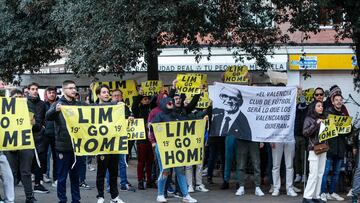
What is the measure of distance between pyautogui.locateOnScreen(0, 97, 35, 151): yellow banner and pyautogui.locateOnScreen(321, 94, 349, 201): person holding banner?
16.4ft

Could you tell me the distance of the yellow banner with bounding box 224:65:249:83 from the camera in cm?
1330

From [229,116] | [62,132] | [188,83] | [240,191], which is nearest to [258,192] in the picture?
[240,191]

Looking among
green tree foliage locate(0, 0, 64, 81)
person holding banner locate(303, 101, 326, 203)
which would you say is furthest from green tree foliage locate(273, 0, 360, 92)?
green tree foliage locate(0, 0, 64, 81)

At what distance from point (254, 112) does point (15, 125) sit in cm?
448

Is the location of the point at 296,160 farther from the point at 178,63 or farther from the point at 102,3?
the point at 178,63

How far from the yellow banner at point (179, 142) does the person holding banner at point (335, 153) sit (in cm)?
221

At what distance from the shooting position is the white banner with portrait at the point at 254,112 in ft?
36.6

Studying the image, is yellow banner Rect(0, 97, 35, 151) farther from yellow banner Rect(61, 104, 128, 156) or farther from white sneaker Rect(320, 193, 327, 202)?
white sneaker Rect(320, 193, 327, 202)

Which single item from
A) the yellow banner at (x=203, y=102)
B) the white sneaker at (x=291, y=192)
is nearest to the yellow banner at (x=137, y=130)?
the yellow banner at (x=203, y=102)

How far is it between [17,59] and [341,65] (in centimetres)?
1350

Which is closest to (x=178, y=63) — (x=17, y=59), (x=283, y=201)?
(x=17, y=59)

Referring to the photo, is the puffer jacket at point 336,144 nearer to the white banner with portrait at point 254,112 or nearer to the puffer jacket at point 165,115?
the white banner with portrait at point 254,112

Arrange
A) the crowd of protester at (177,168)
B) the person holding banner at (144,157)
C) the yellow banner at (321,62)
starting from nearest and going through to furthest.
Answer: the crowd of protester at (177,168)
the person holding banner at (144,157)
the yellow banner at (321,62)

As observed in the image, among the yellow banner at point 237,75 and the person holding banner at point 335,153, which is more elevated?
the yellow banner at point 237,75
